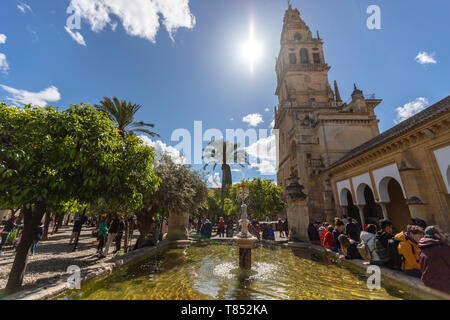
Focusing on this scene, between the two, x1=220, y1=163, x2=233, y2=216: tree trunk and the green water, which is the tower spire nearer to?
x1=220, y1=163, x2=233, y2=216: tree trunk

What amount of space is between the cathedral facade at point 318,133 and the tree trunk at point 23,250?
11234mm

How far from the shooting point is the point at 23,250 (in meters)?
4.31

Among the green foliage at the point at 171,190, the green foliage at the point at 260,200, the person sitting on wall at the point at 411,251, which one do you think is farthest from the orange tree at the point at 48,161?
the green foliage at the point at 260,200

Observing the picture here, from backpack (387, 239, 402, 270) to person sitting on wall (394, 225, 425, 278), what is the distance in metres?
0.31

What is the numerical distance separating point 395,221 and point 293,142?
14218mm

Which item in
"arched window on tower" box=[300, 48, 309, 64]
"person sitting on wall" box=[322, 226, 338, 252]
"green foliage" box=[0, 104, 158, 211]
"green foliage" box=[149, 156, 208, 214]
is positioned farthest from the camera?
"arched window on tower" box=[300, 48, 309, 64]

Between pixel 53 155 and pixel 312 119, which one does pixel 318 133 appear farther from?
pixel 53 155

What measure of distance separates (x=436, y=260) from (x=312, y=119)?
24.0m

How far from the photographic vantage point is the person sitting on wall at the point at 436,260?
3.32m

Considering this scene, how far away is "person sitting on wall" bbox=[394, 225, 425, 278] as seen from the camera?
4.19m

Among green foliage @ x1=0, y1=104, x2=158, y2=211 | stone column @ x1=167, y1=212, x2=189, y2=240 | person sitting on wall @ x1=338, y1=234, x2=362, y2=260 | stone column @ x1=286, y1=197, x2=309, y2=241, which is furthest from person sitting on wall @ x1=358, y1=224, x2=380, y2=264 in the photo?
stone column @ x1=167, y1=212, x2=189, y2=240
